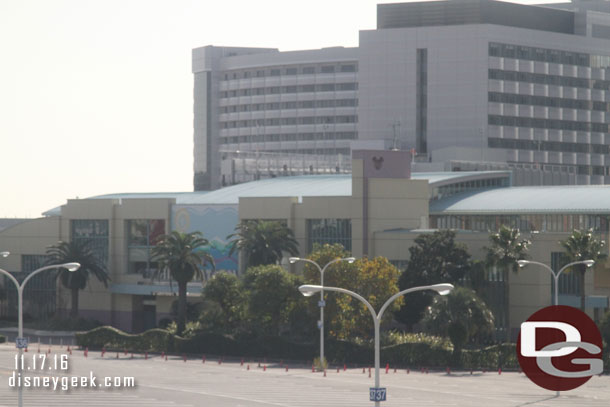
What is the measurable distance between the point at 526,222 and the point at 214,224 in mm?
32751

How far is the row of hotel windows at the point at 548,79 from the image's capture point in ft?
594

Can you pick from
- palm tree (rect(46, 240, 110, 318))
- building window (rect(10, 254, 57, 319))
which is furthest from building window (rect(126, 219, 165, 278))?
building window (rect(10, 254, 57, 319))

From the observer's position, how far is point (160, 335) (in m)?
108

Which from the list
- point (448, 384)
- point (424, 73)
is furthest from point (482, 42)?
point (448, 384)

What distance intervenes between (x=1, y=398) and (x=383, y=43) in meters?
126

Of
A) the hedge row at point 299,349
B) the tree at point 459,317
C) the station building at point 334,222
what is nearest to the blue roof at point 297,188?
the station building at point 334,222

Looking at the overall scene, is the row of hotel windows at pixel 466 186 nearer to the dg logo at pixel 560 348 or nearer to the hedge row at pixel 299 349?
the dg logo at pixel 560 348

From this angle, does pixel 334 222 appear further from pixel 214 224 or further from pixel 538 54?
pixel 538 54

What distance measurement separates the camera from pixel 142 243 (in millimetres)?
129500

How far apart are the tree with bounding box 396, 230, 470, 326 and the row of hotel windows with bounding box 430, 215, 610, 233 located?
49.6 feet

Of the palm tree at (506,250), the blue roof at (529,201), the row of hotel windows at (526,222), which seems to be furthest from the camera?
the blue roof at (529,201)

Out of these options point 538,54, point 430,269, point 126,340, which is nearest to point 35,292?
point 126,340

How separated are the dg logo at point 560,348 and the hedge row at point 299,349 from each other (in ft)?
5.70

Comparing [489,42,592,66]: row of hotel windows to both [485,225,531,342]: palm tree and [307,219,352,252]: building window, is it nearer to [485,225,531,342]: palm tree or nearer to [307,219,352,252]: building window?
[307,219,352,252]: building window
